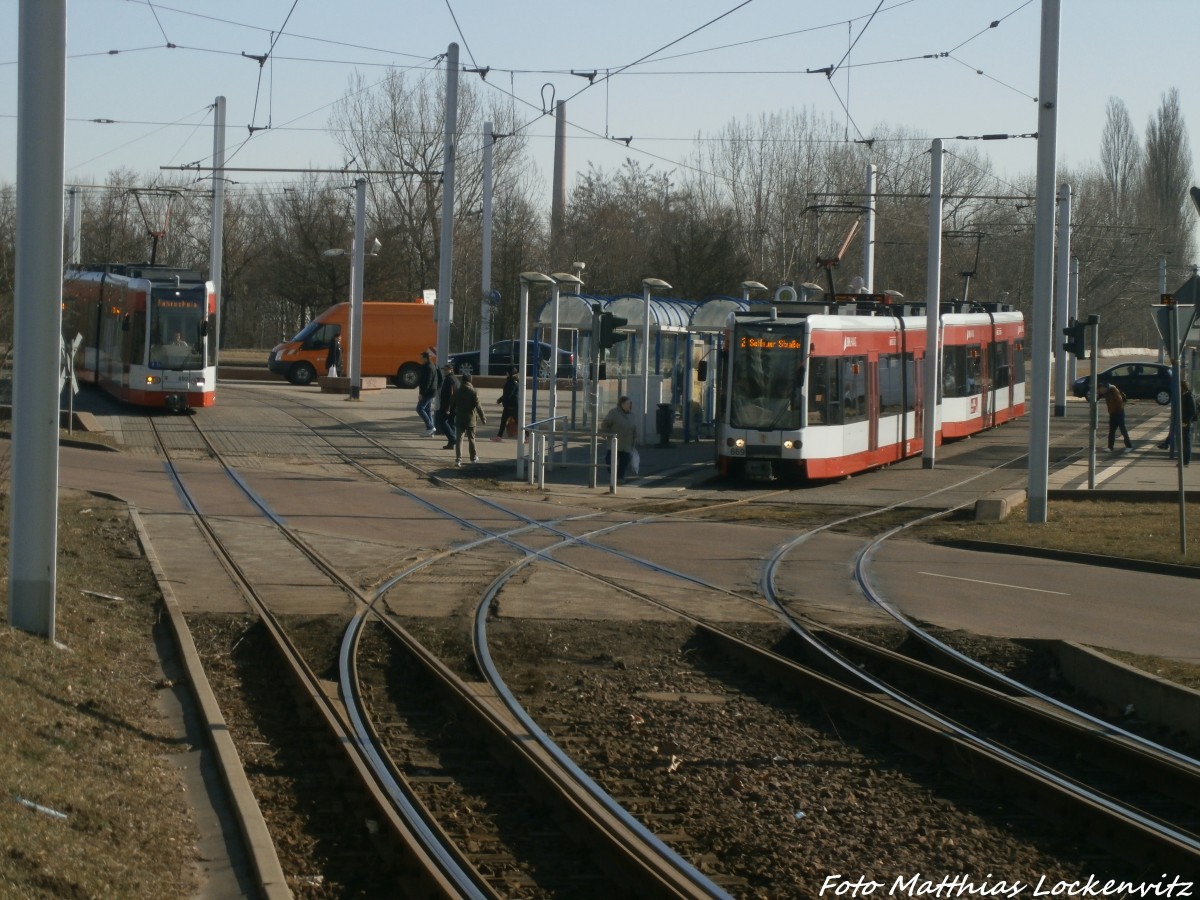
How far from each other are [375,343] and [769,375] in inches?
1028

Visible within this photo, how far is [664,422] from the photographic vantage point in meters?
33.0

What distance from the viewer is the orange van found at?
48781 mm

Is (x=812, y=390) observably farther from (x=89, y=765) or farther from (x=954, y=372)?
(x=89, y=765)

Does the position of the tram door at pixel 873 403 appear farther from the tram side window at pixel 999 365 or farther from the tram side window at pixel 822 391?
the tram side window at pixel 999 365

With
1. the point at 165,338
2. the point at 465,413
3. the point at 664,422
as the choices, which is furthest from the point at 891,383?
the point at 165,338

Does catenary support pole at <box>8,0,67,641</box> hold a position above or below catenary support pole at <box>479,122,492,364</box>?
below

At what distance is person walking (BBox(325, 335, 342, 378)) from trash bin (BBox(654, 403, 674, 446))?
57.7ft

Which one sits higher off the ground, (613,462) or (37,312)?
(37,312)

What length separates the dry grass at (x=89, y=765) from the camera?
554 cm

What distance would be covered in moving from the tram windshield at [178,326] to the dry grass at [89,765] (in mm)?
21884

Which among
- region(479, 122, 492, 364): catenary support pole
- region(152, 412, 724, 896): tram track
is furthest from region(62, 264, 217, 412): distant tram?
region(152, 412, 724, 896): tram track

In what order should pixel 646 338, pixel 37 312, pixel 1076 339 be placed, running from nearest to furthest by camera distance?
pixel 37 312
pixel 1076 339
pixel 646 338

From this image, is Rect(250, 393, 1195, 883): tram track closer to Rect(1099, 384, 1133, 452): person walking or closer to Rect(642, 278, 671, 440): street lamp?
Rect(642, 278, 671, 440): street lamp

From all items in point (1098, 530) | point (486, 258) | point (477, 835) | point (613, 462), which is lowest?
point (477, 835)
